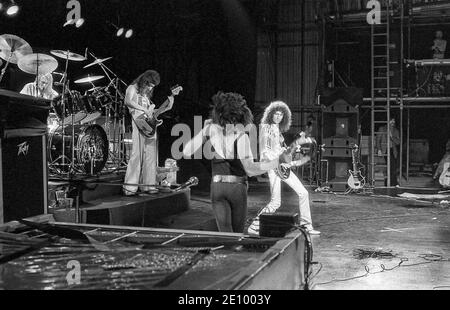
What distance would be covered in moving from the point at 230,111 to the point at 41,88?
16.2 feet

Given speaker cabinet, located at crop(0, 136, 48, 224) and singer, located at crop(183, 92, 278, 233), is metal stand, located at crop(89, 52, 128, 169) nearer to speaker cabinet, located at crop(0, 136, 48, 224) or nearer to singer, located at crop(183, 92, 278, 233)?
speaker cabinet, located at crop(0, 136, 48, 224)

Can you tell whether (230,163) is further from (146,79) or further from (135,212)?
(146,79)

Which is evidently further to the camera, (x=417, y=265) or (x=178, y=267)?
(x=417, y=265)

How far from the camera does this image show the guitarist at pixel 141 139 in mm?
7188

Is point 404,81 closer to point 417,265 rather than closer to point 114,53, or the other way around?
point 114,53

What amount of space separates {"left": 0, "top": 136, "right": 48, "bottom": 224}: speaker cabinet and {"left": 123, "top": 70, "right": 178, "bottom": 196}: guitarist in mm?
2954

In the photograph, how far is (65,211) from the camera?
5898 millimetres

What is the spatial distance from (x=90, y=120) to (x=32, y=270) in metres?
6.39

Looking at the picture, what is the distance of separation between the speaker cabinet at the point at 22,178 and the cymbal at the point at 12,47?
177 inches

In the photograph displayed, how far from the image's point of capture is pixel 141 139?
24.4ft

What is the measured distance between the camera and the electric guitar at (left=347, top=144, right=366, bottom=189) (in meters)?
13.0

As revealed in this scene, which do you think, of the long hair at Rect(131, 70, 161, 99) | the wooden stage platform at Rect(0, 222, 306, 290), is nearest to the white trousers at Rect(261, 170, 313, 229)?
the long hair at Rect(131, 70, 161, 99)

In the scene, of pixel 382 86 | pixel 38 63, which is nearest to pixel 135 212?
pixel 38 63
